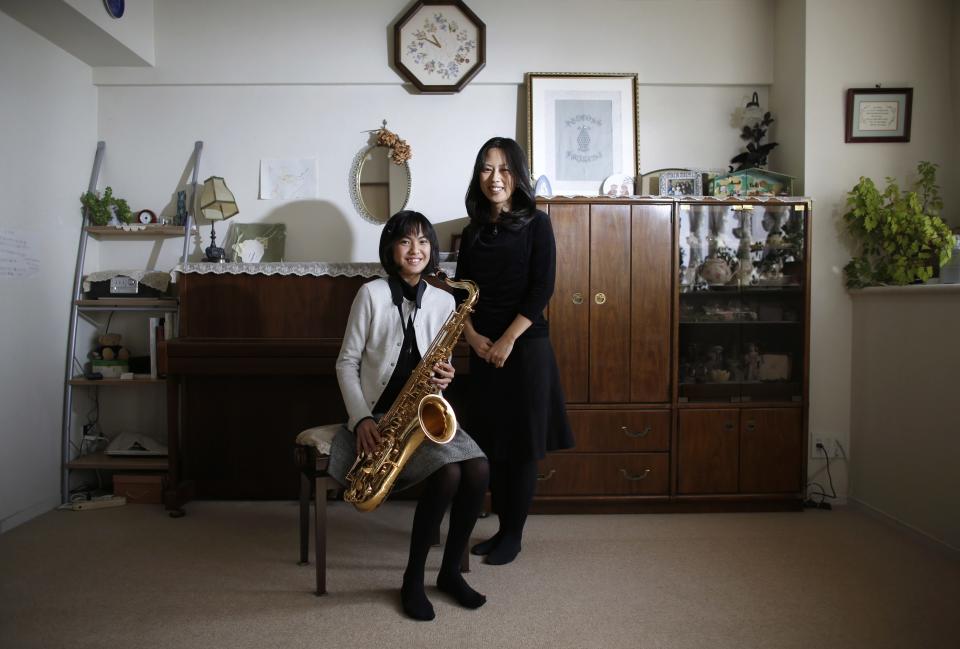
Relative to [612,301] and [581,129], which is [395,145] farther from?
[612,301]

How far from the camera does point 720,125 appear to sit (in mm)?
3502

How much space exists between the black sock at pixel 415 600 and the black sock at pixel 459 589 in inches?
3.9

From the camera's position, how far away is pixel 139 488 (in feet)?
10.4

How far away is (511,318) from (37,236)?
2361 mm

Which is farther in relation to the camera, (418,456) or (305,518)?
(305,518)

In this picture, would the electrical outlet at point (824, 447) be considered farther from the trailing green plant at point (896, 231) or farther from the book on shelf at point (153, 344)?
the book on shelf at point (153, 344)

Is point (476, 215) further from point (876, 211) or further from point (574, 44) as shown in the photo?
point (876, 211)

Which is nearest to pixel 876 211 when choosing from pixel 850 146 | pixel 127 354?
pixel 850 146

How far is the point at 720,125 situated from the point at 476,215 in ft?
6.29

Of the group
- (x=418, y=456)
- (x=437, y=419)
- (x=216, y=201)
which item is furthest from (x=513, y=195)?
Answer: (x=216, y=201)

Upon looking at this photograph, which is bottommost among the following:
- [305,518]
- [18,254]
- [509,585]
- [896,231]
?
[509,585]

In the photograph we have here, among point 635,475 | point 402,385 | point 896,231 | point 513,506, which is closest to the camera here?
point 402,385

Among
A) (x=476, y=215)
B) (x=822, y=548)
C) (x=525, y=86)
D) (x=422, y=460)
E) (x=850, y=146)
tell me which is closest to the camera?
(x=422, y=460)

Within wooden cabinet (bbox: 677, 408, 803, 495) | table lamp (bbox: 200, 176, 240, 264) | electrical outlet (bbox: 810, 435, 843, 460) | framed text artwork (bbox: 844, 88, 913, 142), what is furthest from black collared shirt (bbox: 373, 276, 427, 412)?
framed text artwork (bbox: 844, 88, 913, 142)
